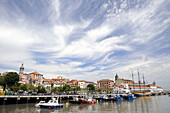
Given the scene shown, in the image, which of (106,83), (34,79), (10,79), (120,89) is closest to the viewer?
(10,79)

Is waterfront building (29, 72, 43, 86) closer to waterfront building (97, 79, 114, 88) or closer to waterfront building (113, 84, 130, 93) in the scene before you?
waterfront building (97, 79, 114, 88)

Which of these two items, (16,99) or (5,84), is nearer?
(16,99)

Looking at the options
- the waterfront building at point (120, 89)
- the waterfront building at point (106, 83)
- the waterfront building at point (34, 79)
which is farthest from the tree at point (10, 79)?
the waterfront building at point (106, 83)

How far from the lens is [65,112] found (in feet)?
106

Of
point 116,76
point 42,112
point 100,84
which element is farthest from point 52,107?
point 116,76

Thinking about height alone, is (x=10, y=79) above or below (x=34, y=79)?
below

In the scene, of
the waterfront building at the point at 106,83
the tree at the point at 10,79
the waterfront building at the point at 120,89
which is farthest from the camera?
the waterfront building at the point at 106,83

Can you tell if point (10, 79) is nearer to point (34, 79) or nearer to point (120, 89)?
point (34, 79)

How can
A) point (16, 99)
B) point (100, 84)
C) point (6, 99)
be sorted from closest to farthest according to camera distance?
point (6, 99) < point (16, 99) < point (100, 84)

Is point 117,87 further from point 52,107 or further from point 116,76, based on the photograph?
Answer: point 52,107

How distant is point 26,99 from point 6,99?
9118mm

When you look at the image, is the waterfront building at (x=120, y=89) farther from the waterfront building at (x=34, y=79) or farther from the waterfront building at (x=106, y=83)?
the waterfront building at (x=34, y=79)

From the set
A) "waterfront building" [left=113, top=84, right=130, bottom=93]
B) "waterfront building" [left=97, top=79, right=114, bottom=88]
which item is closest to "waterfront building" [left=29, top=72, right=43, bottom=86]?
"waterfront building" [left=97, top=79, right=114, bottom=88]

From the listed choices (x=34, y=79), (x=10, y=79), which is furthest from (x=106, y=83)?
(x=10, y=79)
